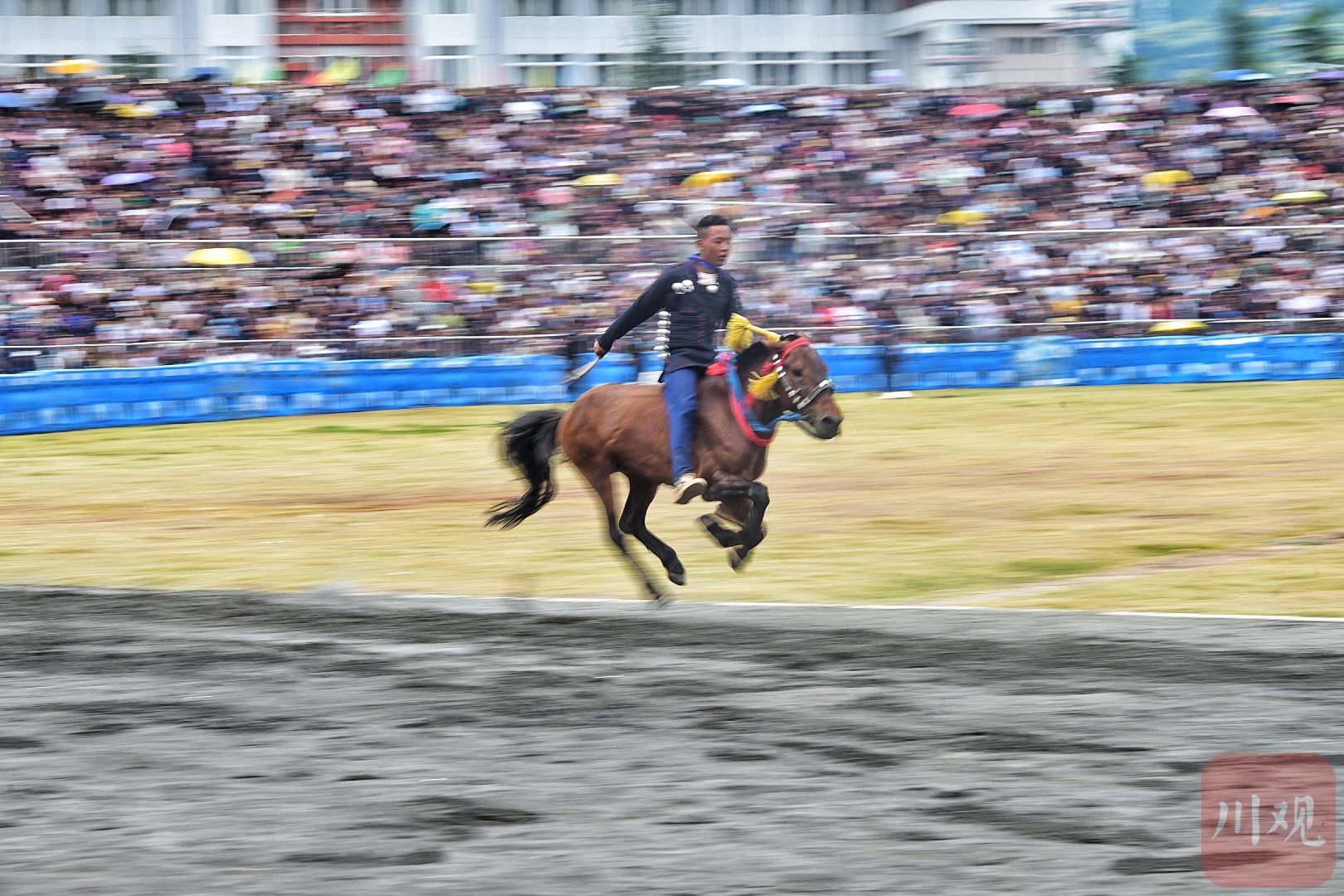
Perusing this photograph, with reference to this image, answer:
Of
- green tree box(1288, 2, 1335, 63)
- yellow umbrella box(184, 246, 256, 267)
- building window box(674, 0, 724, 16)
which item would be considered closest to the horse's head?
yellow umbrella box(184, 246, 256, 267)

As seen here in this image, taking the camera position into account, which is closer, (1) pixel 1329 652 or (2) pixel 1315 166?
(1) pixel 1329 652

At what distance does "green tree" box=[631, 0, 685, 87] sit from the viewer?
4750 centimetres

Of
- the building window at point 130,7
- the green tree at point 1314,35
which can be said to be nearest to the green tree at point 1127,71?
the green tree at point 1314,35

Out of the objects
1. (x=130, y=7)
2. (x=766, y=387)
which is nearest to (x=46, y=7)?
(x=130, y=7)

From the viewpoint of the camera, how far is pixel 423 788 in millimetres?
5469

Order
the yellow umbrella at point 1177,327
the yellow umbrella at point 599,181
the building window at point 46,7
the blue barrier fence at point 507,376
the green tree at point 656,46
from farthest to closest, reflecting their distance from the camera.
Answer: the building window at point 46,7 < the green tree at point 656,46 < the yellow umbrella at point 599,181 < the yellow umbrella at point 1177,327 < the blue barrier fence at point 507,376

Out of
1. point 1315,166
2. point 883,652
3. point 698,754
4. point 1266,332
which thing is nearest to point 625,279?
point 1266,332

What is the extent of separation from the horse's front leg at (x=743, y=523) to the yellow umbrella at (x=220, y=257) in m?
17.6

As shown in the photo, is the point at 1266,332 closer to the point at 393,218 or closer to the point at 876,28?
the point at 393,218

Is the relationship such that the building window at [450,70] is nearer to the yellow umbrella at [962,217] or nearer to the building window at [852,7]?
the yellow umbrella at [962,217]

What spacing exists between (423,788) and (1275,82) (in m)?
31.2

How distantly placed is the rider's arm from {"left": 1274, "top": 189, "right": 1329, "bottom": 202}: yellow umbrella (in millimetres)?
22837

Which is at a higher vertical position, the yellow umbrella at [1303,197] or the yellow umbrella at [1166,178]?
A: the yellow umbrella at [1166,178]

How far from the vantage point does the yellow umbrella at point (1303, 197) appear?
28.9 m
